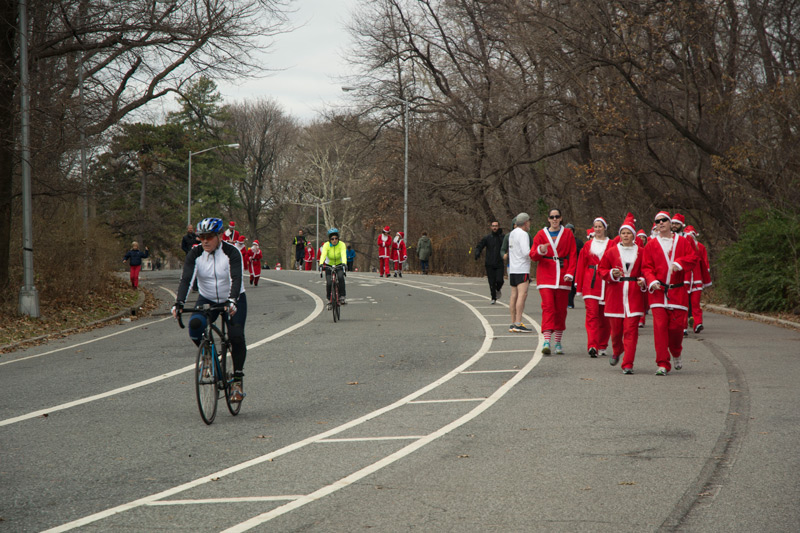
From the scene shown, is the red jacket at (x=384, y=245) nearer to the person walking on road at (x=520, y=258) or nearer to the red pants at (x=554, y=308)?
the person walking on road at (x=520, y=258)

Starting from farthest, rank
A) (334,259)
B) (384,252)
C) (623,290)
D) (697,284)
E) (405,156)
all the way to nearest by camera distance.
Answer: (405,156) < (384,252) < (334,259) < (697,284) < (623,290)

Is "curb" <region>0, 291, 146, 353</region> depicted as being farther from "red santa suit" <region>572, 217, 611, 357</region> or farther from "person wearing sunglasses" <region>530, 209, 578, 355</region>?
→ "red santa suit" <region>572, 217, 611, 357</region>

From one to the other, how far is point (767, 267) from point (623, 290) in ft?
31.5

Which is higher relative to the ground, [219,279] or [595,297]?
[219,279]

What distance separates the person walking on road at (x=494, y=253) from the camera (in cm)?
2067

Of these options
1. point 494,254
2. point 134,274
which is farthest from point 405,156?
point 494,254

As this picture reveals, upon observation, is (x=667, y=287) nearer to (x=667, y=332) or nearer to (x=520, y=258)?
(x=667, y=332)

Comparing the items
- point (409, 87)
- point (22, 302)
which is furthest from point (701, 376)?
point (409, 87)

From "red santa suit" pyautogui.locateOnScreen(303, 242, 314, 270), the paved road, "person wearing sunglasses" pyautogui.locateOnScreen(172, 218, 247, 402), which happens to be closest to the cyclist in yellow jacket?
the paved road

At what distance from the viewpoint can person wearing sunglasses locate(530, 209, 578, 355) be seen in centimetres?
1275

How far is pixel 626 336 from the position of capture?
1117cm

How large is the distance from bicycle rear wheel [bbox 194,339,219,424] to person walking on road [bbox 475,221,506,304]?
486 inches

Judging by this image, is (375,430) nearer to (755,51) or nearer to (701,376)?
(701,376)

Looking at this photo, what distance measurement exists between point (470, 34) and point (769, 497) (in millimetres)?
35967
